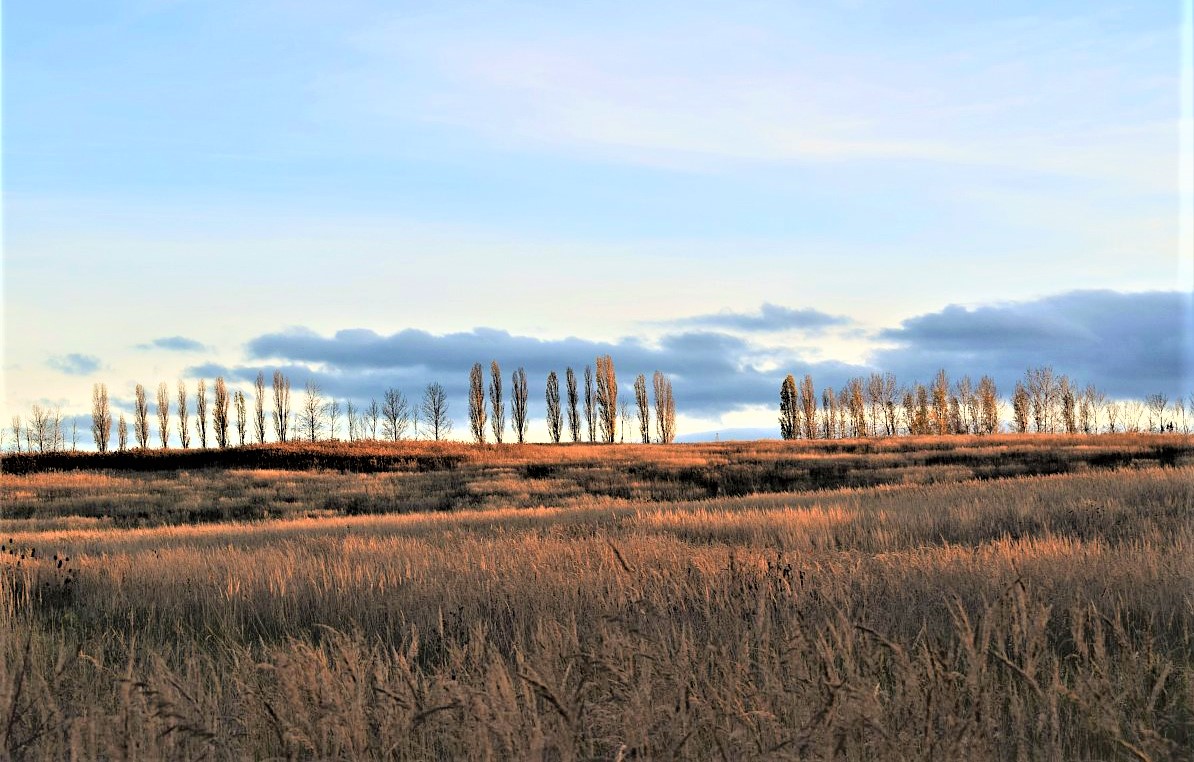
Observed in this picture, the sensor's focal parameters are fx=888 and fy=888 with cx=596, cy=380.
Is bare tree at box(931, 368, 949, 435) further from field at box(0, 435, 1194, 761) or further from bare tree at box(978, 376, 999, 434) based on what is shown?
field at box(0, 435, 1194, 761)

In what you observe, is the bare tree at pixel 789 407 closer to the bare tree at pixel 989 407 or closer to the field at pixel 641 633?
the bare tree at pixel 989 407

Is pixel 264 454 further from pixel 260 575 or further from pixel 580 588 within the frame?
pixel 580 588

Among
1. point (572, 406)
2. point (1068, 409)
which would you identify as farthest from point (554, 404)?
point (1068, 409)

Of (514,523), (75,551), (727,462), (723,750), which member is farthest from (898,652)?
(727,462)

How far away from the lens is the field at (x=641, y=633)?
439 centimetres

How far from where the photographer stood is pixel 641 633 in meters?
5.36

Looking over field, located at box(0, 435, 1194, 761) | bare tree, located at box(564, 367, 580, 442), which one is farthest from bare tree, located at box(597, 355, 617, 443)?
field, located at box(0, 435, 1194, 761)

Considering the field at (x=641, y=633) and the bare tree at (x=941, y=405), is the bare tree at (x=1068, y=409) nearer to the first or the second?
the bare tree at (x=941, y=405)

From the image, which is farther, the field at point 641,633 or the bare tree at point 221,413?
the bare tree at point 221,413

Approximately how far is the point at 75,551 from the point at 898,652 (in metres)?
15.9

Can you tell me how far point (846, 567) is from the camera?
10016 mm

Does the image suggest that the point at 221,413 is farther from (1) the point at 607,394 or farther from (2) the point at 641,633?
(2) the point at 641,633

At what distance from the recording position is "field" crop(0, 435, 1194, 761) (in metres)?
4.39

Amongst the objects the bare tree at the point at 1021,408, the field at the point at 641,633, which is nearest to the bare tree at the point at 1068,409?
the bare tree at the point at 1021,408
